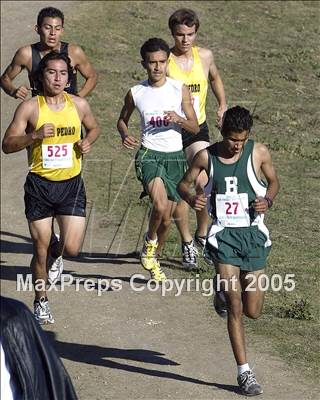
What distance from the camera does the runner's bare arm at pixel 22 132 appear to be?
1085 cm

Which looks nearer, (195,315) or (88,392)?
(88,392)

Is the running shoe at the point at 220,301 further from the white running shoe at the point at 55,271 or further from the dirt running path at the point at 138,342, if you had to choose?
the white running shoe at the point at 55,271

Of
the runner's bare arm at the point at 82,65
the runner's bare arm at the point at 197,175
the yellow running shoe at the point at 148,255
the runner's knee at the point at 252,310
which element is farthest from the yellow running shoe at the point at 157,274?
the runner's knee at the point at 252,310

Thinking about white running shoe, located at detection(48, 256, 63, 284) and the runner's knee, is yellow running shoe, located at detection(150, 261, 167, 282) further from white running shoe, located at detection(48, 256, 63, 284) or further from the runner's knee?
the runner's knee

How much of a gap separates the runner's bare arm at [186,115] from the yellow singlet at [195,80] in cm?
41

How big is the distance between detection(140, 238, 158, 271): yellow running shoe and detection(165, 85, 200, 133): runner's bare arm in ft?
3.81

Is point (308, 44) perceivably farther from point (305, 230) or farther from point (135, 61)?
point (305, 230)

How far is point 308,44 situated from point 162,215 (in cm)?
1059

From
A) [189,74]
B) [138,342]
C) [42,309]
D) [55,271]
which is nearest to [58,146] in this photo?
[42,309]

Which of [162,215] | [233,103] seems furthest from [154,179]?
[233,103]

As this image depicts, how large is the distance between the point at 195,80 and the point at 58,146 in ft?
6.63

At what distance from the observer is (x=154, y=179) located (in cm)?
1199

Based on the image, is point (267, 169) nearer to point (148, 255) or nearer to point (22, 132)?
point (22, 132)

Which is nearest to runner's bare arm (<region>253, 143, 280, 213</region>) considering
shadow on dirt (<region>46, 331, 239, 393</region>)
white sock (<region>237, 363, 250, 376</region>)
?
white sock (<region>237, 363, 250, 376</region>)
